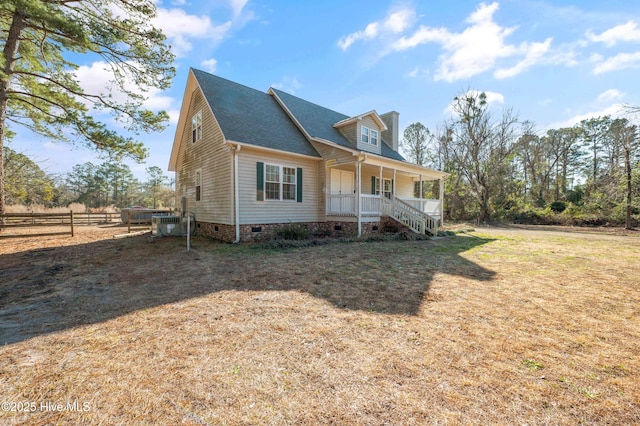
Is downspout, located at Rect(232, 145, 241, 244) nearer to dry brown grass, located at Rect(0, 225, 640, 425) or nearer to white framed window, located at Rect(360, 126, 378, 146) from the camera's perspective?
dry brown grass, located at Rect(0, 225, 640, 425)

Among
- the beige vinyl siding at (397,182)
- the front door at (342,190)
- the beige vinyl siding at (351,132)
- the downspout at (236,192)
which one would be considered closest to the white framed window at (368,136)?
the beige vinyl siding at (351,132)

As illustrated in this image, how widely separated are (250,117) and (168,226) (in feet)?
20.5

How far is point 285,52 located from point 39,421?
15.6 metres

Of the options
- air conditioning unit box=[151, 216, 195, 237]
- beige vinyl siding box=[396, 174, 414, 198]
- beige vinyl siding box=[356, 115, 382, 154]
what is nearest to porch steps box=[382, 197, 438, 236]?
beige vinyl siding box=[356, 115, 382, 154]

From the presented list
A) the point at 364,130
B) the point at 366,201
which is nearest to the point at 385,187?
the point at 364,130

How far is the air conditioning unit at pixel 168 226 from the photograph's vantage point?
11.5 meters

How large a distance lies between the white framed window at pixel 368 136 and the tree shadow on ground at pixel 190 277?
765cm

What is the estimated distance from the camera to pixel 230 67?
14.6m

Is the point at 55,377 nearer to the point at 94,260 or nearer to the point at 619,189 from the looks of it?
the point at 94,260

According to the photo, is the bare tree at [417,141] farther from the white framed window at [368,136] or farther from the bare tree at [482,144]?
the white framed window at [368,136]

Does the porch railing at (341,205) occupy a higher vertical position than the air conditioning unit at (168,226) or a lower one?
higher

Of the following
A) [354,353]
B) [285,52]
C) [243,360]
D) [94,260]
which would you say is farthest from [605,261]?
[285,52]

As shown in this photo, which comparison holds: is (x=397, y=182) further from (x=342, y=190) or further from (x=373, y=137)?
(x=342, y=190)

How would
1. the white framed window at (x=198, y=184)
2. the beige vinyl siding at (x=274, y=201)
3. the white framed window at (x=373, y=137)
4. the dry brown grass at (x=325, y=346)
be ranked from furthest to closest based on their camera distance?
the white framed window at (x=373, y=137), the white framed window at (x=198, y=184), the beige vinyl siding at (x=274, y=201), the dry brown grass at (x=325, y=346)
